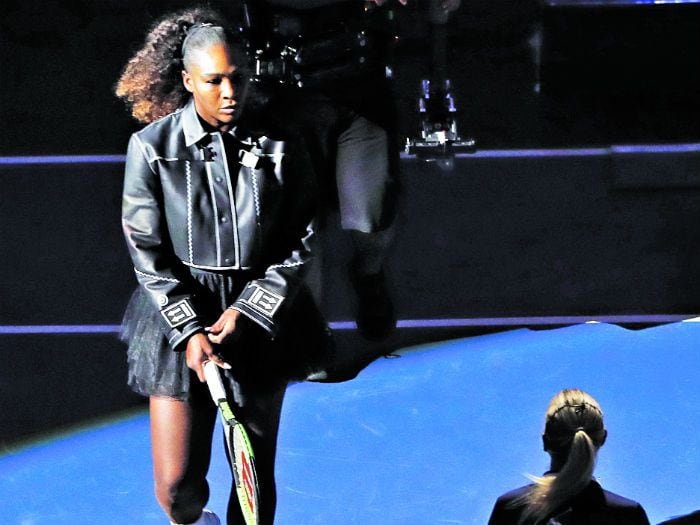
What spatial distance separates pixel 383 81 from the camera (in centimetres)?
375

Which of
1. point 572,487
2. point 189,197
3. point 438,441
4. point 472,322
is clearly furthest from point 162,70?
point 572,487

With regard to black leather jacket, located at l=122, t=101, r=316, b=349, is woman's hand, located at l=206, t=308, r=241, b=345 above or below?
below

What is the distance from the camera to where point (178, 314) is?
3150mm

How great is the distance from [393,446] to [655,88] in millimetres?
1273

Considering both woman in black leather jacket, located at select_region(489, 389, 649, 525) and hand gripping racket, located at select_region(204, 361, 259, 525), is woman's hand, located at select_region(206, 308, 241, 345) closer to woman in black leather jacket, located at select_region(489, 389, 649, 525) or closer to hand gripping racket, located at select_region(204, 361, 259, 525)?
hand gripping racket, located at select_region(204, 361, 259, 525)

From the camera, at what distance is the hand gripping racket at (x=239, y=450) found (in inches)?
118

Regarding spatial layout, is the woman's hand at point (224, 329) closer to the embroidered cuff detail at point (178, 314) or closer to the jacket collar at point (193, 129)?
the embroidered cuff detail at point (178, 314)

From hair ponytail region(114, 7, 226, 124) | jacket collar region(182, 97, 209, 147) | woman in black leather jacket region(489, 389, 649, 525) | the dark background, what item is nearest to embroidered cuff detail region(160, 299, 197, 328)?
jacket collar region(182, 97, 209, 147)

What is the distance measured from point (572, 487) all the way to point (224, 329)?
0.90m

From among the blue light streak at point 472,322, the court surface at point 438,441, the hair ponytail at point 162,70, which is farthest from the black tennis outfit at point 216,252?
the blue light streak at point 472,322

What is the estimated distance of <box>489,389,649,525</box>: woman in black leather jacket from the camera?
113 inches

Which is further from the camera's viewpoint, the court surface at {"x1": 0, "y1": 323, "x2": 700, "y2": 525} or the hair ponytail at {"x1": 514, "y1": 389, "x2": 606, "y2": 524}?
the court surface at {"x1": 0, "y1": 323, "x2": 700, "y2": 525}

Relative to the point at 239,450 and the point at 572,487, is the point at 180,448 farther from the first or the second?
the point at 572,487

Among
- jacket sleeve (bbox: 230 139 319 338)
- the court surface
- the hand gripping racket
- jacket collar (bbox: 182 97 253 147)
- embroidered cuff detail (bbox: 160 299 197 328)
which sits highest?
jacket collar (bbox: 182 97 253 147)
